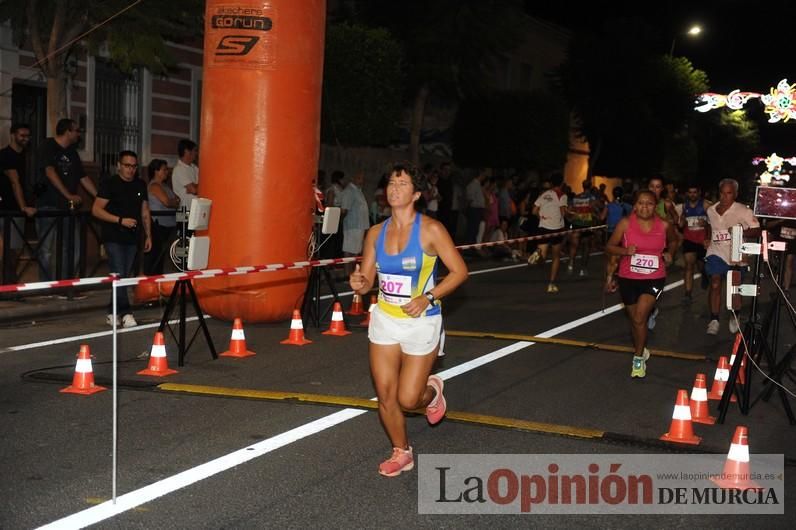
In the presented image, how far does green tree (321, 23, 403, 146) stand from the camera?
28328mm

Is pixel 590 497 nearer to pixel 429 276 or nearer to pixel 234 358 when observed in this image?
pixel 429 276

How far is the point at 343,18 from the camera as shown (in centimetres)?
3434

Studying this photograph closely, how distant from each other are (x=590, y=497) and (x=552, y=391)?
3.09 metres

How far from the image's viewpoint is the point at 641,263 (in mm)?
10188

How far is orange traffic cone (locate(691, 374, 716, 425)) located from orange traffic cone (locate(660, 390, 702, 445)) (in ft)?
2.25

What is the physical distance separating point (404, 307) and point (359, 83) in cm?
2308

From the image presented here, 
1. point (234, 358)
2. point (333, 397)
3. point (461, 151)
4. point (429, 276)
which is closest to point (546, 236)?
point (234, 358)

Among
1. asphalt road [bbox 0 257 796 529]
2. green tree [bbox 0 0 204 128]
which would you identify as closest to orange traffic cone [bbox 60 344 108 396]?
asphalt road [bbox 0 257 796 529]

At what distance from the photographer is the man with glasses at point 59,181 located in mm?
13688

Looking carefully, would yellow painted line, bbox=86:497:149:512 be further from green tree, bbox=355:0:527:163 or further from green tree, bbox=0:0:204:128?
green tree, bbox=355:0:527:163

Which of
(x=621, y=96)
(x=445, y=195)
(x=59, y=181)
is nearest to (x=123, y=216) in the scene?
(x=59, y=181)

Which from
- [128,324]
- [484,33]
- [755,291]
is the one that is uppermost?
[484,33]

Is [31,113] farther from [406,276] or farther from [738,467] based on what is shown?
[738,467]

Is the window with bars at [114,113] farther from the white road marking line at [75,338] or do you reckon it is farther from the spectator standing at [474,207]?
the white road marking line at [75,338]
